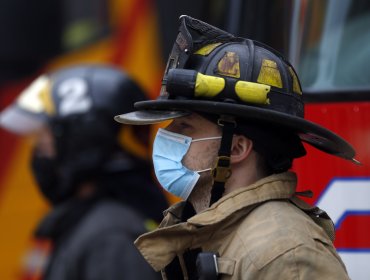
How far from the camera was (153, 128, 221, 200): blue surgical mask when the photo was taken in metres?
2.41

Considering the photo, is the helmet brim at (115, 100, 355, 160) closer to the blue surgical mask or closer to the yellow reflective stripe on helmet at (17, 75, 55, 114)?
the blue surgical mask

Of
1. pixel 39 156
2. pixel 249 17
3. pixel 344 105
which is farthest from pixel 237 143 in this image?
pixel 39 156

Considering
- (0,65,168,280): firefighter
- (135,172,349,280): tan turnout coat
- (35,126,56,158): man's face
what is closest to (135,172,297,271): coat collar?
(135,172,349,280): tan turnout coat

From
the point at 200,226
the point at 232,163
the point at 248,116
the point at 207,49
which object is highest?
the point at 207,49

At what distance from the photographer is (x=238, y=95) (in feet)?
7.48

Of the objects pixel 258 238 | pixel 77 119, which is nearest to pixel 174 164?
pixel 258 238

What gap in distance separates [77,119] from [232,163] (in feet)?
7.11

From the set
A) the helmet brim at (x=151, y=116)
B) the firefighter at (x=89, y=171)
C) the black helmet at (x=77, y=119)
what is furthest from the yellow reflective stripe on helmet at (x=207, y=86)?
the black helmet at (x=77, y=119)

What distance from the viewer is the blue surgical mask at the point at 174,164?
241 cm

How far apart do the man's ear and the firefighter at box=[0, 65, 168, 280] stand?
5.05 feet

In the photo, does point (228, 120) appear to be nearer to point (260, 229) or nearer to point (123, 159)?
point (260, 229)

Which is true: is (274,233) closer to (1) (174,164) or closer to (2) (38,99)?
(1) (174,164)

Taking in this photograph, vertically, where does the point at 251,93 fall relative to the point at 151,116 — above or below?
A: above

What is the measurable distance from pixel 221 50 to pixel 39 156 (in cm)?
229
